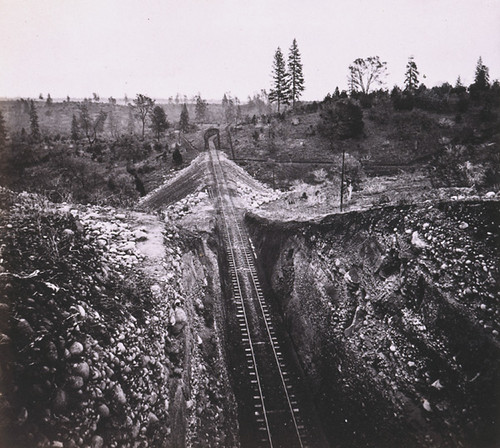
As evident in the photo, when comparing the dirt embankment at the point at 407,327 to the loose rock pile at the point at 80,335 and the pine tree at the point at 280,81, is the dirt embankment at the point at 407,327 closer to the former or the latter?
the loose rock pile at the point at 80,335

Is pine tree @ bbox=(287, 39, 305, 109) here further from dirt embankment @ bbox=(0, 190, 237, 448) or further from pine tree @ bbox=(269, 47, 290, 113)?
dirt embankment @ bbox=(0, 190, 237, 448)

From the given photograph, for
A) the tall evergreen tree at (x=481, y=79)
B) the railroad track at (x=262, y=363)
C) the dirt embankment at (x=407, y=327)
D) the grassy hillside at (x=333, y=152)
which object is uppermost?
the tall evergreen tree at (x=481, y=79)

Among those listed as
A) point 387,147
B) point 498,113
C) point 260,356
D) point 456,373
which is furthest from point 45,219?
point 498,113

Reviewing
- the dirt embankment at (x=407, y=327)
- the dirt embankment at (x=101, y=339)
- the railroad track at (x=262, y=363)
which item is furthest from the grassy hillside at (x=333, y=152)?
the dirt embankment at (x=101, y=339)

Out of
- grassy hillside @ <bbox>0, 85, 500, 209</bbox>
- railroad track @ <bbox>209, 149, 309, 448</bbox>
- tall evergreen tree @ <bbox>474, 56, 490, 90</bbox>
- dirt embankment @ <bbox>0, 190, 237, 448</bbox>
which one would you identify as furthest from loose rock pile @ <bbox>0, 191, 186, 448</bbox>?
tall evergreen tree @ <bbox>474, 56, 490, 90</bbox>

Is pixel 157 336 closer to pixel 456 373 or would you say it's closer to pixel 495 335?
pixel 456 373
